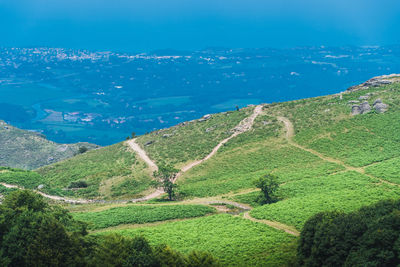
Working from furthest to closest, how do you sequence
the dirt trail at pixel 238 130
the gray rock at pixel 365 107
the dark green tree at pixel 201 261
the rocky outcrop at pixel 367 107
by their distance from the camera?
the gray rock at pixel 365 107
the dirt trail at pixel 238 130
the rocky outcrop at pixel 367 107
the dark green tree at pixel 201 261

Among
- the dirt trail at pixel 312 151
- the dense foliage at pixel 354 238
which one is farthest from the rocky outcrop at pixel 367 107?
the dense foliage at pixel 354 238

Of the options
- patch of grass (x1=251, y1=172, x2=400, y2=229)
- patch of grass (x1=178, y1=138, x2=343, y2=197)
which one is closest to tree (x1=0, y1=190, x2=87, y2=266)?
patch of grass (x1=251, y1=172, x2=400, y2=229)

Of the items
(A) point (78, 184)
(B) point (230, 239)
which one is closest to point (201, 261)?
(B) point (230, 239)

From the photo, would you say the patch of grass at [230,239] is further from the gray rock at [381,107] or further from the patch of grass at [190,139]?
the gray rock at [381,107]

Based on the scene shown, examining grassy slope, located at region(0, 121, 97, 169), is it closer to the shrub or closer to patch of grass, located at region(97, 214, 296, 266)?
the shrub

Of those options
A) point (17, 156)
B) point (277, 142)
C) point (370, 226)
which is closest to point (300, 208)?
point (370, 226)

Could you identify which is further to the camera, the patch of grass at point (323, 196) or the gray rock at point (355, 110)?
the gray rock at point (355, 110)

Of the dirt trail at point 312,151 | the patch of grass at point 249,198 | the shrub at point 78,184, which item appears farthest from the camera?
the shrub at point 78,184

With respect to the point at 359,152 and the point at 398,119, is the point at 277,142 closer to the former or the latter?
the point at 359,152
